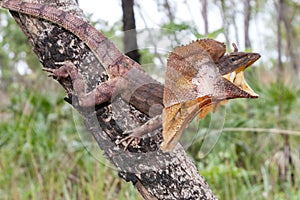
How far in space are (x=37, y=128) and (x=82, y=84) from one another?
7.34 feet

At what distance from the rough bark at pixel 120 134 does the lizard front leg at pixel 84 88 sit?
17 millimetres

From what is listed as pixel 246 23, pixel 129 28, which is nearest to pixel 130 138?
pixel 129 28

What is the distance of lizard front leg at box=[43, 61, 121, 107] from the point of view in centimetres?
106

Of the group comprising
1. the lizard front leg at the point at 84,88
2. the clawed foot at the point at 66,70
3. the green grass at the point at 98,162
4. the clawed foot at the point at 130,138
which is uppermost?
the clawed foot at the point at 66,70

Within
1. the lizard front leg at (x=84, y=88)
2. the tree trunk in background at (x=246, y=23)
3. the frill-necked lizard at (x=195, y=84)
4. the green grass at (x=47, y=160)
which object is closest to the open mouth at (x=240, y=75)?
the frill-necked lizard at (x=195, y=84)

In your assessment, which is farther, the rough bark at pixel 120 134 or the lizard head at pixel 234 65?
the rough bark at pixel 120 134

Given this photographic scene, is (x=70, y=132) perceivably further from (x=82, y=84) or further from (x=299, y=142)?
(x=82, y=84)

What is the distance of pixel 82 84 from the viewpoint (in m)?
1.08

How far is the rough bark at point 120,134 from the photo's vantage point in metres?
1.06

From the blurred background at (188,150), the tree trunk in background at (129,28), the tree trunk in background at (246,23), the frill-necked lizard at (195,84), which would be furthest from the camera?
the tree trunk in background at (246,23)

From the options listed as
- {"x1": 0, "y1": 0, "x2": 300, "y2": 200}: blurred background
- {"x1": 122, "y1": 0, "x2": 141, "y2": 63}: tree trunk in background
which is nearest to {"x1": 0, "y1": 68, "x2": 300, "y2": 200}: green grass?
{"x1": 0, "y1": 0, "x2": 300, "y2": 200}: blurred background

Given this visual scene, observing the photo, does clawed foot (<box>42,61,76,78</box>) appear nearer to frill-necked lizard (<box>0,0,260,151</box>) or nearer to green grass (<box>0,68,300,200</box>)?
frill-necked lizard (<box>0,0,260,151</box>)

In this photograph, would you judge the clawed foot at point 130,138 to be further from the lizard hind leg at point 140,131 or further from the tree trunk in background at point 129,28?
the tree trunk in background at point 129,28

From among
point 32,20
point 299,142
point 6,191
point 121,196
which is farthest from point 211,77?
point 299,142
